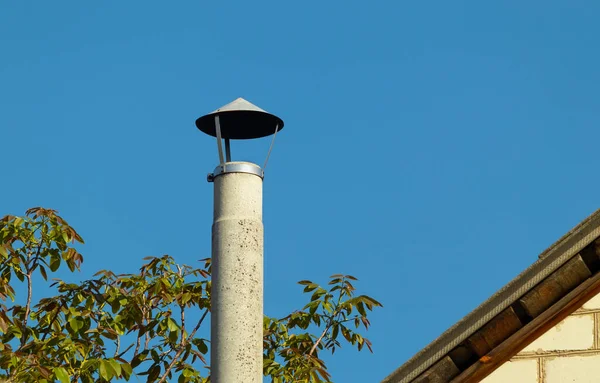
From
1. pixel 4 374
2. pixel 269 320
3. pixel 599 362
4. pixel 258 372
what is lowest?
pixel 599 362

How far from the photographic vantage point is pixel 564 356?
26.0ft

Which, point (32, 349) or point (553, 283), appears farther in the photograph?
point (32, 349)

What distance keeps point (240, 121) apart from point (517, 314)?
3.31m

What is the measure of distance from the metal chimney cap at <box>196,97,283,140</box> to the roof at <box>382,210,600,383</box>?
2.95 metres

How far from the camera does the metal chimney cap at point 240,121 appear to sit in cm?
1017

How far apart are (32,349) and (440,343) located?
6.93 m

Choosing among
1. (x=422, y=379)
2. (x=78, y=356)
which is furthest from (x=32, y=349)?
(x=422, y=379)

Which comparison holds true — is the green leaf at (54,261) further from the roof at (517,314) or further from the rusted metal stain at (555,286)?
the rusted metal stain at (555,286)

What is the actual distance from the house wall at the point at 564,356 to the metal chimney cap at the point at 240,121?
11.1 feet

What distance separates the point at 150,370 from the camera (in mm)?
14281

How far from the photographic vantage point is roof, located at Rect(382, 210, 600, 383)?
8.03 meters

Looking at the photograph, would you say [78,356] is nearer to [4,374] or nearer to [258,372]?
[4,374]

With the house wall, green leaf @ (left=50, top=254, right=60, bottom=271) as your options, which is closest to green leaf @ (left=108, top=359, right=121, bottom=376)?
green leaf @ (left=50, top=254, right=60, bottom=271)

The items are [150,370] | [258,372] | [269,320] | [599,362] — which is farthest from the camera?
[269,320]
